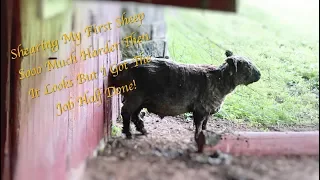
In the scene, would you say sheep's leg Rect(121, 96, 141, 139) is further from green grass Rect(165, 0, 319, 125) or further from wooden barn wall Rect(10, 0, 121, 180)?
green grass Rect(165, 0, 319, 125)

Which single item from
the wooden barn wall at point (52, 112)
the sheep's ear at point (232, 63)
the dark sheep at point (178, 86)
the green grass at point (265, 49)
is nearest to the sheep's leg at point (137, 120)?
the dark sheep at point (178, 86)

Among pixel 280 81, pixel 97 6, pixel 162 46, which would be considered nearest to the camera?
pixel 97 6

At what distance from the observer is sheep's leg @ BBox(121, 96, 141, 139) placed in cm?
212

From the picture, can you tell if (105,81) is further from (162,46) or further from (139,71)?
(162,46)

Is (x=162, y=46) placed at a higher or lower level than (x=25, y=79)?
higher

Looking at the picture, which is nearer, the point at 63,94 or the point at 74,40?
the point at 74,40

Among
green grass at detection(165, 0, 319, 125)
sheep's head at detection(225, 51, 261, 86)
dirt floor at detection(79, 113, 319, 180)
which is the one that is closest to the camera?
dirt floor at detection(79, 113, 319, 180)

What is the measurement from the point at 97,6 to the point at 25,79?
0.62 m

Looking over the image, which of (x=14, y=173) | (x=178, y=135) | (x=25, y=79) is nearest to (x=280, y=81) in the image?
(x=178, y=135)

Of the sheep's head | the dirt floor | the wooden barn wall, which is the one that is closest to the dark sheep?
the sheep's head

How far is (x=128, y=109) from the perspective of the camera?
2145 mm

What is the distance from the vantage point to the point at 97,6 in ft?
5.16

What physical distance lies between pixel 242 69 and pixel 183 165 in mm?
637

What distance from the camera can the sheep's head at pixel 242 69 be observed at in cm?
207
